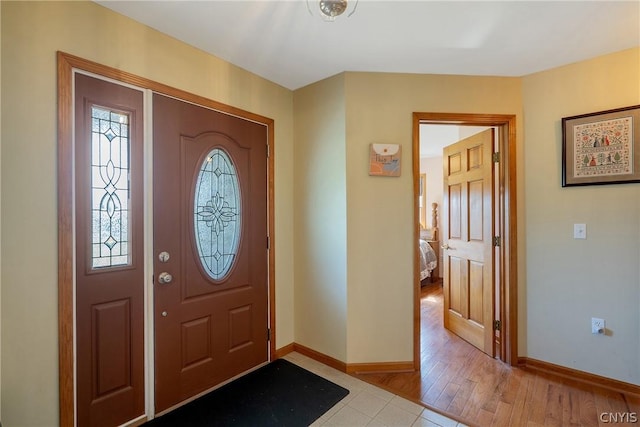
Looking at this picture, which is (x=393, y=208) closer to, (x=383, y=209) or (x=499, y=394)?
(x=383, y=209)

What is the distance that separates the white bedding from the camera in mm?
4586

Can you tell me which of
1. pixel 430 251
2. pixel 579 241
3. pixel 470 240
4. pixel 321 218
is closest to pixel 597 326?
pixel 579 241

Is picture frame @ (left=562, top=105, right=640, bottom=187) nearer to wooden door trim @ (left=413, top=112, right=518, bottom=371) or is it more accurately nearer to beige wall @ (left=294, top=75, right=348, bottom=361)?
wooden door trim @ (left=413, top=112, right=518, bottom=371)

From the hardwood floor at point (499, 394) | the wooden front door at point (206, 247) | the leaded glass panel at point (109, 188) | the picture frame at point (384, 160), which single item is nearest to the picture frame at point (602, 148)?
the picture frame at point (384, 160)

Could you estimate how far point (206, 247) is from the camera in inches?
84.0

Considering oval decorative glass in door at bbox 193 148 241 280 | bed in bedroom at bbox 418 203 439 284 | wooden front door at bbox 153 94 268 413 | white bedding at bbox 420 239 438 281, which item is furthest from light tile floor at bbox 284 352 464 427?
white bedding at bbox 420 239 438 281

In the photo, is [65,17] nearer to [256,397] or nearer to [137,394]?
[137,394]

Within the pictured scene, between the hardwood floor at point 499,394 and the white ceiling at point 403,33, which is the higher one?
the white ceiling at point 403,33

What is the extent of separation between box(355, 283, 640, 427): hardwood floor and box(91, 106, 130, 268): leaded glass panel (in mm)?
1983

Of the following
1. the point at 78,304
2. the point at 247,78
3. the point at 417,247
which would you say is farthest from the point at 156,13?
the point at 417,247

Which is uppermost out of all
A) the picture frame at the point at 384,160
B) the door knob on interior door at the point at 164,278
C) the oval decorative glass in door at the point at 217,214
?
the picture frame at the point at 384,160

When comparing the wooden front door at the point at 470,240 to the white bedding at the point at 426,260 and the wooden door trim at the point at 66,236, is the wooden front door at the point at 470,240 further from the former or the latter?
the wooden door trim at the point at 66,236

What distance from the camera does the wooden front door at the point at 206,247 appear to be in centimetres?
191

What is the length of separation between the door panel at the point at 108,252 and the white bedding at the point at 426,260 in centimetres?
389
